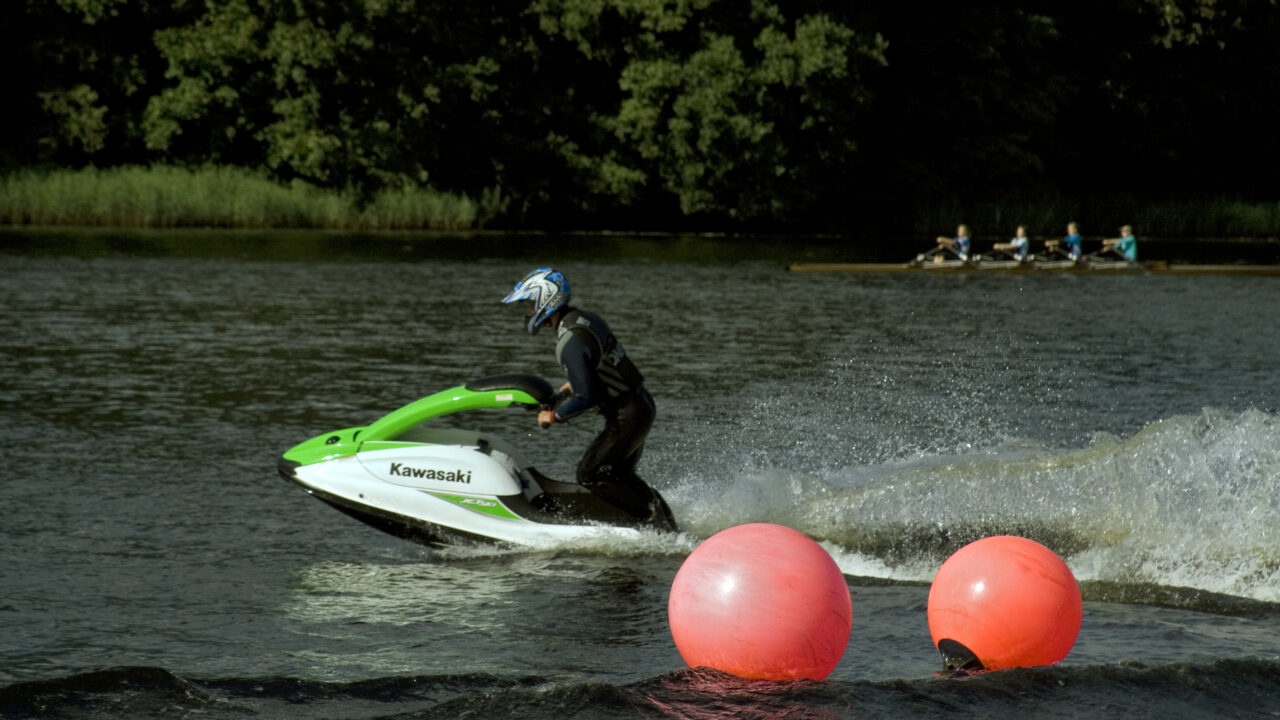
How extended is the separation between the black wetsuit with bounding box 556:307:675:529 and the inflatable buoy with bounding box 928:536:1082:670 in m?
2.95

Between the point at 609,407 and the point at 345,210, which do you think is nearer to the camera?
the point at 609,407

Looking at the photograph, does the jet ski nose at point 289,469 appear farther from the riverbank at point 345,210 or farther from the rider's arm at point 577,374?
the riverbank at point 345,210

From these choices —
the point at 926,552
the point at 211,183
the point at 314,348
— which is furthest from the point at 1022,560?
the point at 211,183

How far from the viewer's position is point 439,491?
1040 centimetres

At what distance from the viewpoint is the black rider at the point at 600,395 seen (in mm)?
10086

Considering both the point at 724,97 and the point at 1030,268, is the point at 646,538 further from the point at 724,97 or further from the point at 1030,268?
the point at 724,97

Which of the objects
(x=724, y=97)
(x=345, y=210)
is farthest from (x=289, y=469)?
(x=724, y=97)

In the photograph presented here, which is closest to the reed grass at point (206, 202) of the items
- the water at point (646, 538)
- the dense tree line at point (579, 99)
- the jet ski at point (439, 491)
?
the dense tree line at point (579, 99)

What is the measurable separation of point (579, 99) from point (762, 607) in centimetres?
5530

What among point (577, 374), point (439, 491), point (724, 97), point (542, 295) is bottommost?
point (439, 491)

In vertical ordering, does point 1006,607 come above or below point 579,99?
below

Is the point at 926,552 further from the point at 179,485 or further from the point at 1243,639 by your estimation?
the point at 179,485

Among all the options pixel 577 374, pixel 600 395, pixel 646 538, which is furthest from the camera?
pixel 646 538

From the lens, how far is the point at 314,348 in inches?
891
